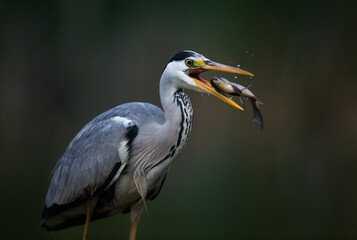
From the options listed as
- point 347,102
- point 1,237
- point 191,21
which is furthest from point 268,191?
point 1,237

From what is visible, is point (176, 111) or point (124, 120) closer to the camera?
point (176, 111)

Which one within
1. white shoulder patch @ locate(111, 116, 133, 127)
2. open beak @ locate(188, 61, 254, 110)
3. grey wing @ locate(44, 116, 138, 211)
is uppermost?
open beak @ locate(188, 61, 254, 110)

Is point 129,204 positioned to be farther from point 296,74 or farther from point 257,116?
point 296,74

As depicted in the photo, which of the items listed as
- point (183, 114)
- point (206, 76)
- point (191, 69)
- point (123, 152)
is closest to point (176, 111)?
point (183, 114)

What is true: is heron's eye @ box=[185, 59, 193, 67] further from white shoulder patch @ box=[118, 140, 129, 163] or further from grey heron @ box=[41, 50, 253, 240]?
white shoulder patch @ box=[118, 140, 129, 163]

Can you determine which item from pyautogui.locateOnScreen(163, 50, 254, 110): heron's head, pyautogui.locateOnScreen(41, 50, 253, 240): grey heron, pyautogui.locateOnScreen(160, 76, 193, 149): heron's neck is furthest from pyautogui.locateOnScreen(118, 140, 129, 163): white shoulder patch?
pyautogui.locateOnScreen(163, 50, 254, 110): heron's head

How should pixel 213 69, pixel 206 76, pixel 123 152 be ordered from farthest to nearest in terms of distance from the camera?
pixel 206 76, pixel 123 152, pixel 213 69

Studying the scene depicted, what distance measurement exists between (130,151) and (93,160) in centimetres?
16

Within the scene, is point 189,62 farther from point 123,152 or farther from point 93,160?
point 93,160

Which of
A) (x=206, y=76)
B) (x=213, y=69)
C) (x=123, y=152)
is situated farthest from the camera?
(x=206, y=76)

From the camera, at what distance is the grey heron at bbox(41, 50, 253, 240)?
6.30 ft

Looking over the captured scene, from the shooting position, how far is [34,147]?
14.6 feet

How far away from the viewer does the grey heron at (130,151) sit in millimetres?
1919

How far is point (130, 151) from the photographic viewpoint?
6.64 ft
